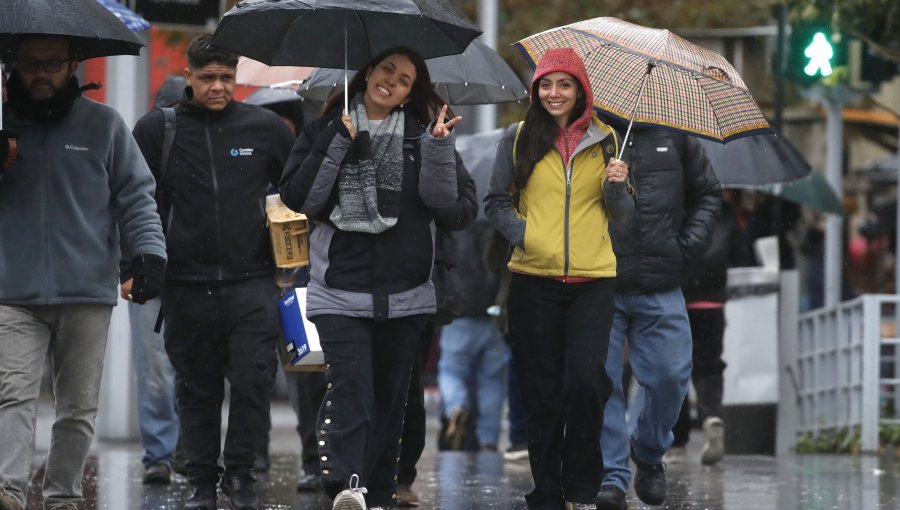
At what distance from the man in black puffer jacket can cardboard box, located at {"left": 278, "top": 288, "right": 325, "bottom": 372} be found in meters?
1.49

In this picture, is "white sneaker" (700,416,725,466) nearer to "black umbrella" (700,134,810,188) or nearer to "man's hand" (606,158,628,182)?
"black umbrella" (700,134,810,188)

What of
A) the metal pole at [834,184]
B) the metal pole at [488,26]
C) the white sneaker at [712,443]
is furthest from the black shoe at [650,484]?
the metal pole at [834,184]

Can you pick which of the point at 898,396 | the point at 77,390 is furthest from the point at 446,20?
the point at 898,396

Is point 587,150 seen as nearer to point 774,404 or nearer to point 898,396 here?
point 774,404

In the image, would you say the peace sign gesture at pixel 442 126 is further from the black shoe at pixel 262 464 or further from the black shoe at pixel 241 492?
the black shoe at pixel 262 464

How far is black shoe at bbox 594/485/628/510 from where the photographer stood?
8.36m

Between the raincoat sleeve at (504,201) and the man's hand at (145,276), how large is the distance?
1.45 meters

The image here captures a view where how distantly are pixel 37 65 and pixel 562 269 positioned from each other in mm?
2300

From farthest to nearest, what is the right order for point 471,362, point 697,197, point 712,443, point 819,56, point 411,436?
point 819,56
point 471,362
point 712,443
point 411,436
point 697,197

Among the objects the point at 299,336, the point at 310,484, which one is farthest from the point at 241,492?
the point at 310,484

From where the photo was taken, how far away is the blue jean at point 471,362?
42.6ft

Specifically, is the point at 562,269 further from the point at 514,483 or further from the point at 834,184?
the point at 834,184

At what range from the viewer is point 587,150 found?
Answer: 7.80 meters

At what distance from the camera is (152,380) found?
32.9 ft
